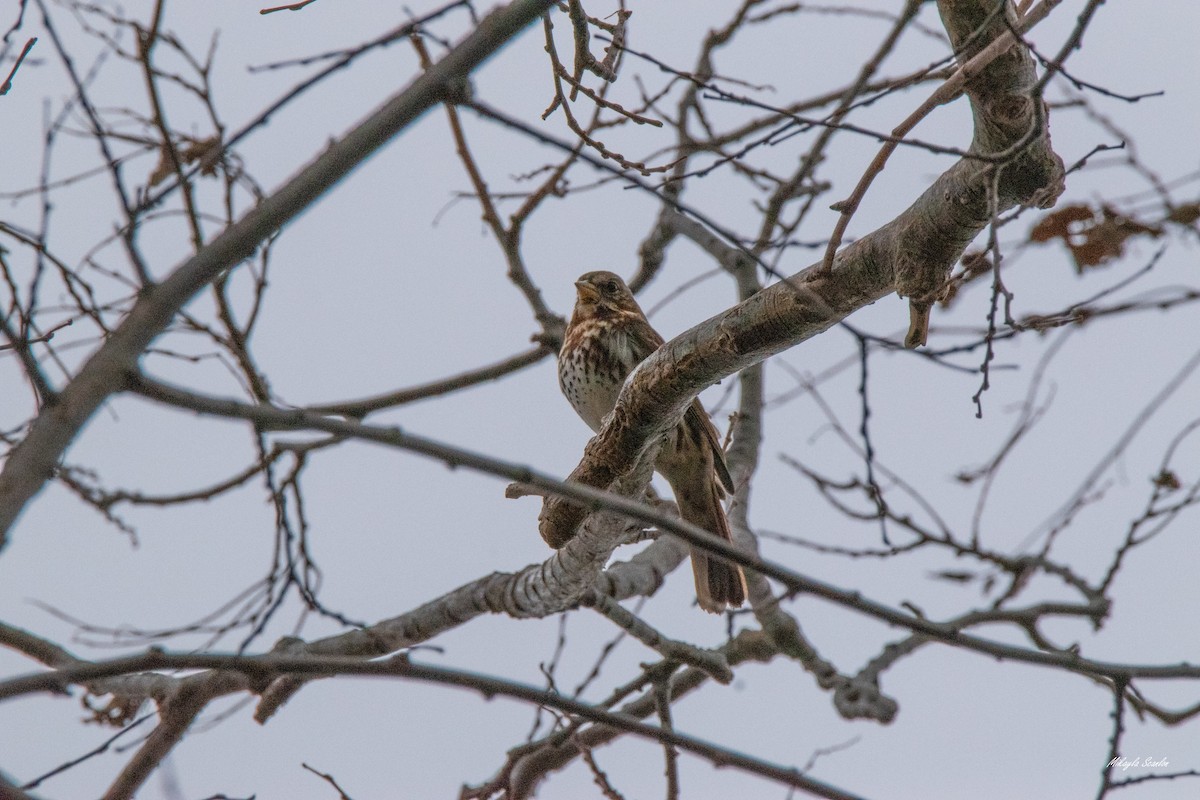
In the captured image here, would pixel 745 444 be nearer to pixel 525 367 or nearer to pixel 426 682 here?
pixel 525 367

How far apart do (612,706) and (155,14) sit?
2.98m

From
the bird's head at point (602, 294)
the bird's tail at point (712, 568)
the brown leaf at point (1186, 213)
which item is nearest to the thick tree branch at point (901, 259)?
the brown leaf at point (1186, 213)

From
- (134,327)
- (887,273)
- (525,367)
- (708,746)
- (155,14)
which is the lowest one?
(708,746)

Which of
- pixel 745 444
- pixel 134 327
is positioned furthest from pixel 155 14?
pixel 745 444

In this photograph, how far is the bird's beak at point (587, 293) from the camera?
596 centimetres

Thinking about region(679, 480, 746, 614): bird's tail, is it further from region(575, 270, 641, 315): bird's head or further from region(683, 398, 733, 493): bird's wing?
region(575, 270, 641, 315): bird's head

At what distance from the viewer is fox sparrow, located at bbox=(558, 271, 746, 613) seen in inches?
197

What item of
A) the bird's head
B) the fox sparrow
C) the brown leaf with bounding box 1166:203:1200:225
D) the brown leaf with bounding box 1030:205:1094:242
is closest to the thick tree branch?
the brown leaf with bounding box 1030:205:1094:242

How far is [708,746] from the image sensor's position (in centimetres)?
156

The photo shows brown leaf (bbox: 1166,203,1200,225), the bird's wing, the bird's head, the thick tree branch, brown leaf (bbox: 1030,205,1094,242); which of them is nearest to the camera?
the thick tree branch

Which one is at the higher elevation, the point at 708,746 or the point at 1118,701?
the point at 1118,701

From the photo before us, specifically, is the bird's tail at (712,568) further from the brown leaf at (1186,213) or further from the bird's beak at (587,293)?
the brown leaf at (1186,213)

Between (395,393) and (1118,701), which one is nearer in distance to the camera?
(1118,701)

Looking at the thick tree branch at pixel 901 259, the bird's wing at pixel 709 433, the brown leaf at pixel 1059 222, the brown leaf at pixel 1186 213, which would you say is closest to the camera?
the thick tree branch at pixel 901 259
